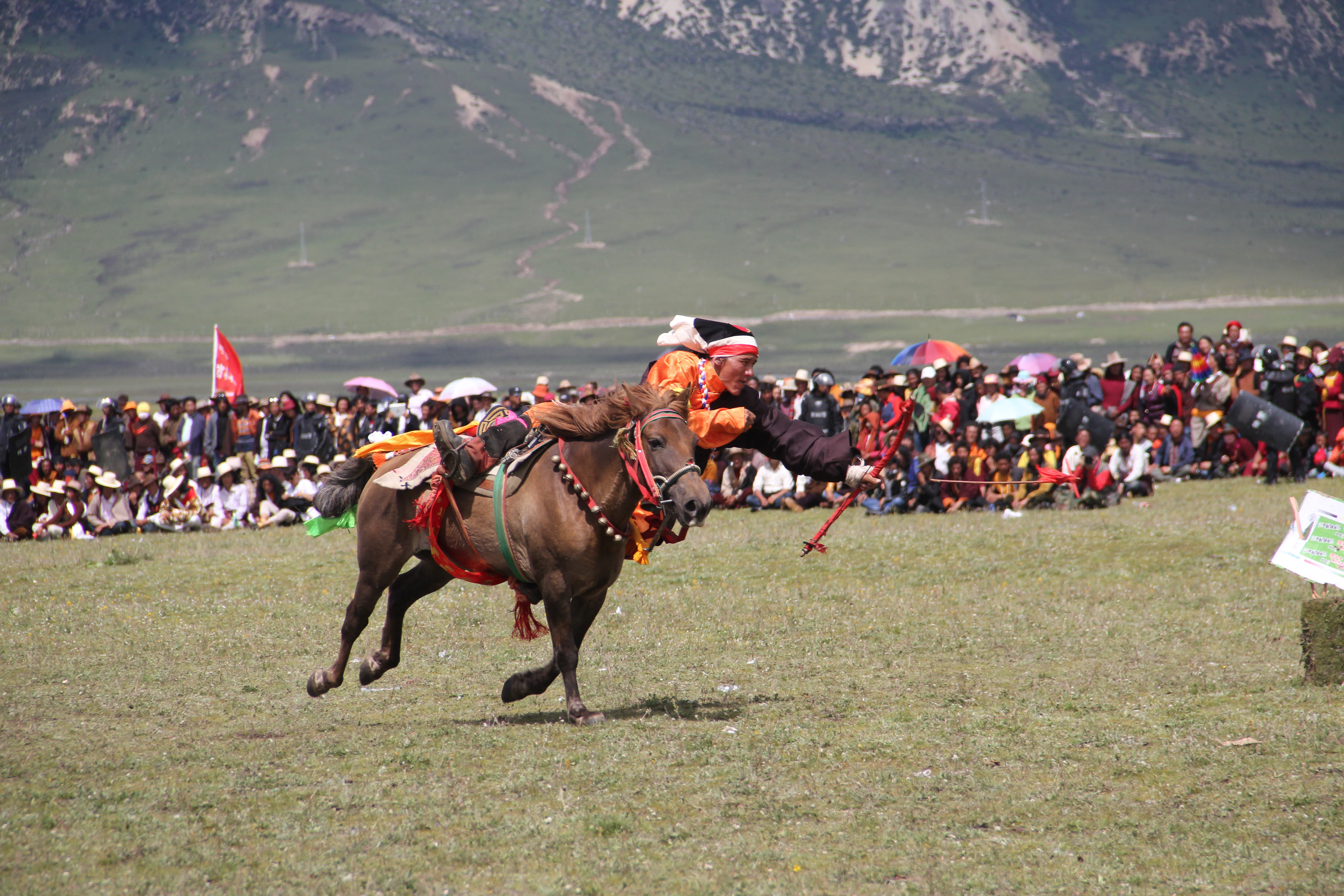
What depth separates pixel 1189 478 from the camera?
22.1 metres

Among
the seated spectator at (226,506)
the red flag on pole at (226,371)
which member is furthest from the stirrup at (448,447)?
the red flag on pole at (226,371)

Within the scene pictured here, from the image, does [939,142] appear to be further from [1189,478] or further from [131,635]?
[131,635]

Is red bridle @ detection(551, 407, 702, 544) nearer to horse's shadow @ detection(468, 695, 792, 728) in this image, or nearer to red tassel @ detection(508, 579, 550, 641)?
red tassel @ detection(508, 579, 550, 641)

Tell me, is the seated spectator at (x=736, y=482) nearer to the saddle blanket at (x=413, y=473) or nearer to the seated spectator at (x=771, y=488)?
the seated spectator at (x=771, y=488)

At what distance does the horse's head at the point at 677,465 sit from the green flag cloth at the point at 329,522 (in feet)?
10.6

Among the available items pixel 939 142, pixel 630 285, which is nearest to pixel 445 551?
pixel 630 285

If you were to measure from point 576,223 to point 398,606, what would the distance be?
5687 inches

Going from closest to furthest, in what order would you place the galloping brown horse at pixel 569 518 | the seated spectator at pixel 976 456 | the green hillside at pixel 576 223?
the galloping brown horse at pixel 569 518
the seated spectator at pixel 976 456
the green hillside at pixel 576 223

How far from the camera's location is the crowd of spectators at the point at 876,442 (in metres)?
20.3

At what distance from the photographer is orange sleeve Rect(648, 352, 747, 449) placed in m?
8.84

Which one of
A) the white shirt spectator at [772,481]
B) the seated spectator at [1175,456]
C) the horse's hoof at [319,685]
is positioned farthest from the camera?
the seated spectator at [1175,456]

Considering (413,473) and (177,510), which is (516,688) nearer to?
(413,473)

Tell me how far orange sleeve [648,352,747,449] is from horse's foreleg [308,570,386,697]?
2.66 metres

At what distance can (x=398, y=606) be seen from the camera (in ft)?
33.0
